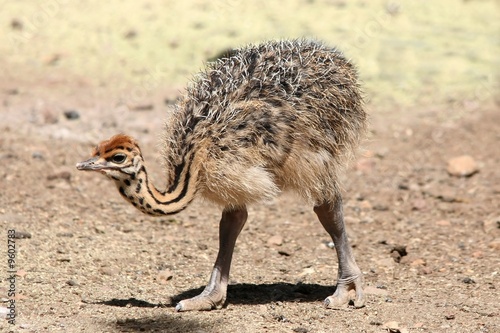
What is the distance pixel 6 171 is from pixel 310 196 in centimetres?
400

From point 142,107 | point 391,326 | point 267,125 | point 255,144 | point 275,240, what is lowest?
point 391,326

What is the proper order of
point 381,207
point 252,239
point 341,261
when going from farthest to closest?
point 381,207 < point 252,239 < point 341,261

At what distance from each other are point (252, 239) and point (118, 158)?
2.85m

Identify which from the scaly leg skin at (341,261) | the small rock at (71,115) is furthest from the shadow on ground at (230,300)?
the small rock at (71,115)

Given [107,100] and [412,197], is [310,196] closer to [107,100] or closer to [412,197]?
[412,197]

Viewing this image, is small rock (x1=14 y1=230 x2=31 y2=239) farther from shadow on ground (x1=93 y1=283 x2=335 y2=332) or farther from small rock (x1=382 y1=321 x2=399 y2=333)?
small rock (x1=382 y1=321 x2=399 y2=333)

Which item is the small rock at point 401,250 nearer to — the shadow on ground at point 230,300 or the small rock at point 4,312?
the shadow on ground at point 230,300

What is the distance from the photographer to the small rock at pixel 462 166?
33.9 feet

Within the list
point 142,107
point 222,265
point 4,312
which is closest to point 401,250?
point 222,265

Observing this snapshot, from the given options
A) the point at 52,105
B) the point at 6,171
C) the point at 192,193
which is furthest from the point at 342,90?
the point at 52,105

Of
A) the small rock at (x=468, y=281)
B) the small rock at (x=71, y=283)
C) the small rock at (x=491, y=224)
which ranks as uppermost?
the small rock at (x=491, y=224)

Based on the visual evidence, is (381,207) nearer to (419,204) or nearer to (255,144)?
(419,204)

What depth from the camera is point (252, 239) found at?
27.3 ft

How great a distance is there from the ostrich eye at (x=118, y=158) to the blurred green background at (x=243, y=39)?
713 cm
